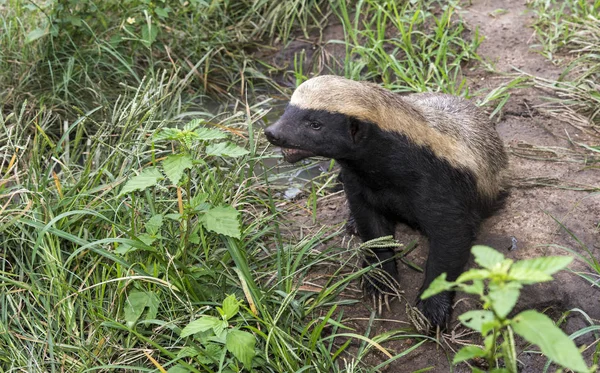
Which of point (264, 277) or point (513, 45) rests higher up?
point (513, 45)

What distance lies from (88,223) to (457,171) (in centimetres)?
230

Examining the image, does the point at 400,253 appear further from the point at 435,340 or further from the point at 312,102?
the point at 312,102

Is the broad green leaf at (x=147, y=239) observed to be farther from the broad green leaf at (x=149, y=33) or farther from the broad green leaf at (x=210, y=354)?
the broad green leaf at (x=149, y=33)

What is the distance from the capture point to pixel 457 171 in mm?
4277

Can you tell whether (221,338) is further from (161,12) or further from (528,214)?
(161,12)

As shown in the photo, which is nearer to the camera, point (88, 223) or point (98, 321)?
point (98, 321)

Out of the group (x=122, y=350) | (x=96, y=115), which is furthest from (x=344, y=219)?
(x=96, y=115)

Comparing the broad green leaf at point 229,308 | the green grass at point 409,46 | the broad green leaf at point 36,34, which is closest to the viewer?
the broad green leaf at point 229,308

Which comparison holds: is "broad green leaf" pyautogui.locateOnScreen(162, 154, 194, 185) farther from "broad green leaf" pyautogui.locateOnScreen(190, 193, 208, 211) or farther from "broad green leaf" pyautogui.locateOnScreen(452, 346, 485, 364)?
"broad green leaf" pyautogui.locateOnScreen(452, 346, 485, 364)

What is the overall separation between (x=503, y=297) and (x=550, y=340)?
0.60 ft

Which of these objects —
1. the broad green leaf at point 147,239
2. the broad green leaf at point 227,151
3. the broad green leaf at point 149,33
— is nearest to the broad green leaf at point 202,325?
the broad green leaf at point 147,239

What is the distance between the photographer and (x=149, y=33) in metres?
6.05

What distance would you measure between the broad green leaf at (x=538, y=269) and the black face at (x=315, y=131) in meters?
1.68

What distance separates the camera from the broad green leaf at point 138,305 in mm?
3887
